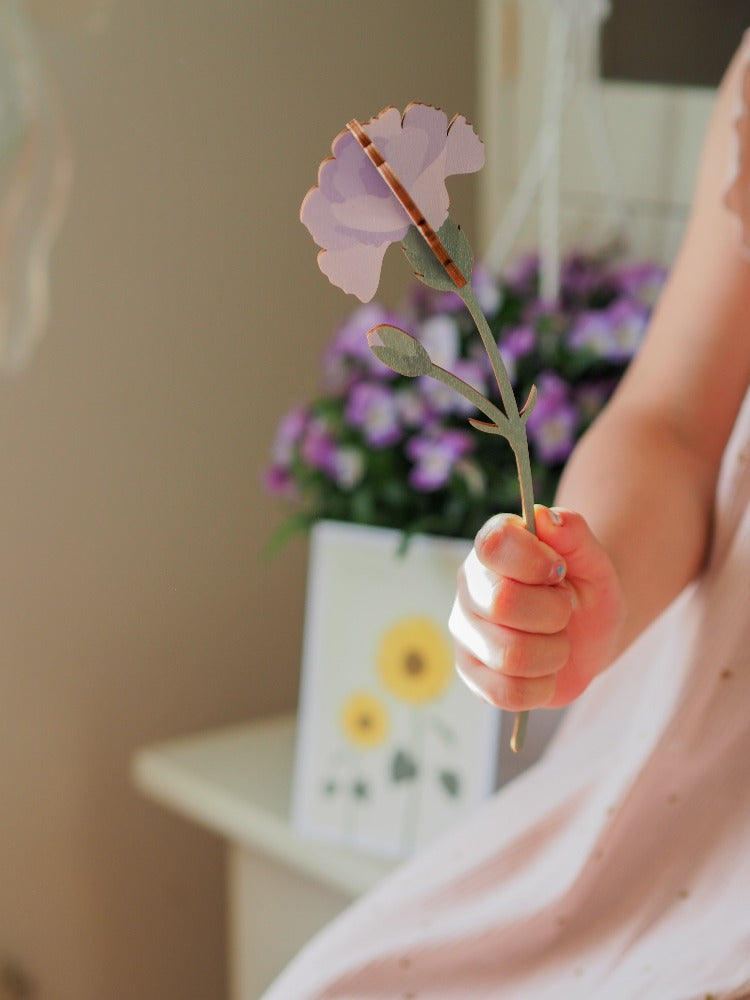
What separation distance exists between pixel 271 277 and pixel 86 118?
0.26 meters

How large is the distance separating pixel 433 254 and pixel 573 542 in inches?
6.5

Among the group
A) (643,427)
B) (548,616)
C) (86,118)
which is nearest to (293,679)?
(86,118)

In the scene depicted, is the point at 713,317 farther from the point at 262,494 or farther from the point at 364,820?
the point at 262,494

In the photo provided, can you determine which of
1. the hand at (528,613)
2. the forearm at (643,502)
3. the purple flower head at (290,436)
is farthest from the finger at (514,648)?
the purple flower head at (290,436)

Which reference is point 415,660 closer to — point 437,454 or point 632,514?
point 437,454

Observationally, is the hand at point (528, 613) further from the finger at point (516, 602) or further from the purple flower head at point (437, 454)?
the purple flower head at point (437, 454)

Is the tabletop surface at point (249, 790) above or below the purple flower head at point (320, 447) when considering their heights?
below

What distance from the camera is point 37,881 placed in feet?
4.76

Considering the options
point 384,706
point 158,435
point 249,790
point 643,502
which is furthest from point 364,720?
point 643,502

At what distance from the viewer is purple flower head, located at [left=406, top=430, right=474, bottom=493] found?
3.52ft

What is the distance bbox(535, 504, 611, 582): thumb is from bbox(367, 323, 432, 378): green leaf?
0.37ft

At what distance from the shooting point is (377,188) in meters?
0.40

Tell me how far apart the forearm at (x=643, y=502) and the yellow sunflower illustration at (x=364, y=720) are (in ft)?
1.49

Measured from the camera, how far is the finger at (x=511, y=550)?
48cm
